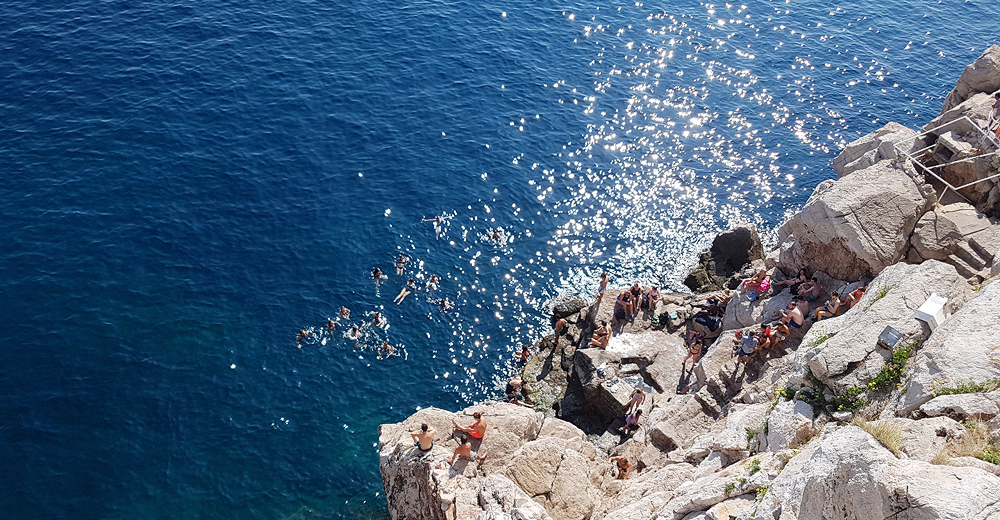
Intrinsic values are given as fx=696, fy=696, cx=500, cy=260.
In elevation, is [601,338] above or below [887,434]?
below

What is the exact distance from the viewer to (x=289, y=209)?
143 ft

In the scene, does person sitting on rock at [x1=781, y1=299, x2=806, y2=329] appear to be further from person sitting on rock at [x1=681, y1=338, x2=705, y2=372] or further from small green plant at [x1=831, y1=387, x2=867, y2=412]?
small green plant at [x1=831, y1=387, x2=867, y2=412]

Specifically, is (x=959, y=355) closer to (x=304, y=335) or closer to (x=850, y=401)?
(x=850, y=401)

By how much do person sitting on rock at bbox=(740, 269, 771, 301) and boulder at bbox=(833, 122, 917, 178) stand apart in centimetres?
778

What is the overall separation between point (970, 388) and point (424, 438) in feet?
55.5

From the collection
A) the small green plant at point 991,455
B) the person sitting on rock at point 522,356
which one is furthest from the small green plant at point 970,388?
the person sitting on rock at point 522,356

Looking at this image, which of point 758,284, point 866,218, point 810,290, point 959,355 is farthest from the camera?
point 758,284

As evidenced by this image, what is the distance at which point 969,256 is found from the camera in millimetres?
28094

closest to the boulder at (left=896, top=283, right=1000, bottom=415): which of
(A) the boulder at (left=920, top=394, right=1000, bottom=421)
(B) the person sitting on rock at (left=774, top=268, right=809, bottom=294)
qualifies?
(A) the boulder at (left=920, top=394, right=1000, bottom=421)

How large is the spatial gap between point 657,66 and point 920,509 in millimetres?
50695

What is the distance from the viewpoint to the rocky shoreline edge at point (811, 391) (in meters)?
15.7

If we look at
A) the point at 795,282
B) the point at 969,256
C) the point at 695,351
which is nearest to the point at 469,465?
the point at 695,351

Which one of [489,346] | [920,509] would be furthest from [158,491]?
[920,509]

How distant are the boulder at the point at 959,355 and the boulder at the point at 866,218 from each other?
9.52 m
